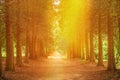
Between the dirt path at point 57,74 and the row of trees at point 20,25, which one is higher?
the row of trees at point 20,25

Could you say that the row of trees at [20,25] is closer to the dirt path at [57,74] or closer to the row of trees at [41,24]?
the row of trees at [41,24]

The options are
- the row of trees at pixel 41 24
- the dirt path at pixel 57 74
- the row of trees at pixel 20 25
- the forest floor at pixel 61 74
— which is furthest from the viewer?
the row of trees at pixel 41 24

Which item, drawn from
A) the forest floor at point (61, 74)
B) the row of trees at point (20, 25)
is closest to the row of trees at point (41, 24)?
the row of trees at point (20, 25)

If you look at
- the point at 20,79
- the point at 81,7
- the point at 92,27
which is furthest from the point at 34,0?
the point at 20,79

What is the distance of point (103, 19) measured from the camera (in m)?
30.9

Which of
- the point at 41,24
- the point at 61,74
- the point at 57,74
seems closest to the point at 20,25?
the point at 57,74

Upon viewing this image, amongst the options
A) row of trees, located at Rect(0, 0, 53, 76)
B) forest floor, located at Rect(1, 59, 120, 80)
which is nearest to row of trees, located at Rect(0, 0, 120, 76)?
row of trees, located at Rect(0, 0, 53, 76)

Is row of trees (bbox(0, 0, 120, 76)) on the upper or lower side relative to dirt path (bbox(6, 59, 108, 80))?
upper

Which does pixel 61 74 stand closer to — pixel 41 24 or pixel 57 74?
pixel 57 74

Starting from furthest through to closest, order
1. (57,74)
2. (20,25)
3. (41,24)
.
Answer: (41,24), (20,25), (57,74)

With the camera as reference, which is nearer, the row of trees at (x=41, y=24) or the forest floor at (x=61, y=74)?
the forest floor at (x=61, y=74)

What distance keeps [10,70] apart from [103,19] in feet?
39.5

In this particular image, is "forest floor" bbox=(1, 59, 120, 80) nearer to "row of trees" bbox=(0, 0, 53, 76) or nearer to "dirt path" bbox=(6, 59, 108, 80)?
"dirt path" bbox=(6, 59, 108, 80)

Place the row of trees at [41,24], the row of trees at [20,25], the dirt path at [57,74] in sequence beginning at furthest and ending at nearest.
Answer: the row of trees at [41,24] < the row of trees at [20,25] < the dirt path at [57,74]
